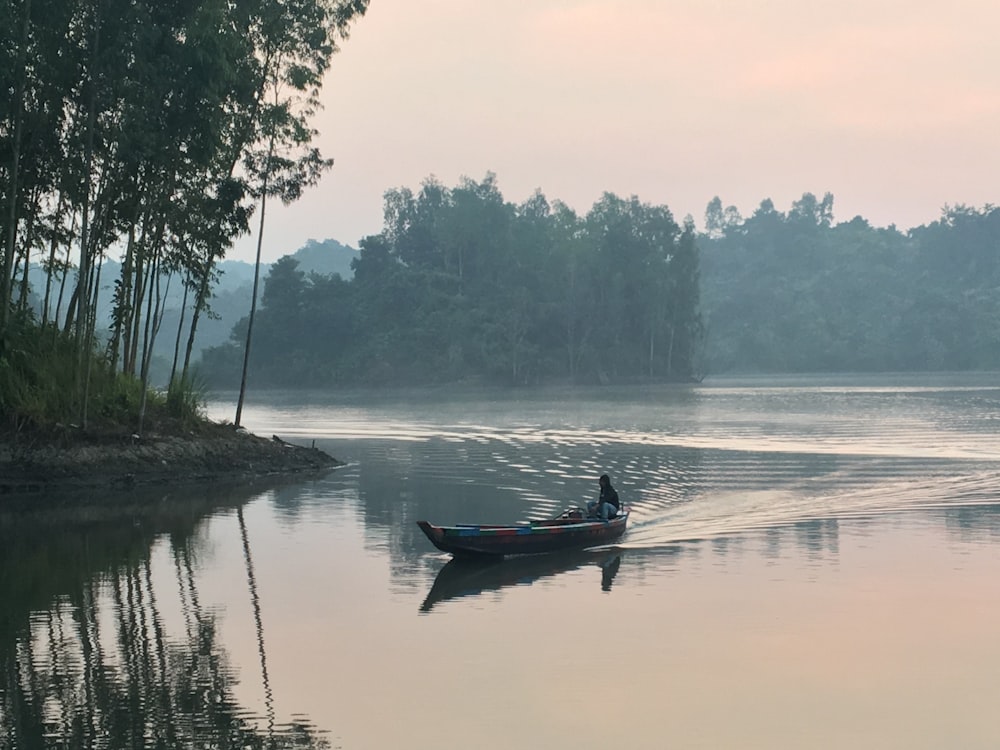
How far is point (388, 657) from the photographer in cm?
1548

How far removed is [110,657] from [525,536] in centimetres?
890

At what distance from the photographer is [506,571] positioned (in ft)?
72.4

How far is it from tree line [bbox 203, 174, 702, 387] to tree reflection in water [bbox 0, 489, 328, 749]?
392ft

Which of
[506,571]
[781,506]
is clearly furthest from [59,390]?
[781,506]

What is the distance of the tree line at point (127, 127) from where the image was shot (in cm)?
3244

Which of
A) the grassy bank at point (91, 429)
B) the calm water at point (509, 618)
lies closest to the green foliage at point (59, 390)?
the grassy bank at point (91, 429)

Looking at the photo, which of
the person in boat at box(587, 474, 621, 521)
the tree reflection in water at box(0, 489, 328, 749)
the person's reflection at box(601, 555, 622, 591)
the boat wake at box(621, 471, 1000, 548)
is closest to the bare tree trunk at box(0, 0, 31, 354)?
the tree reflection in water at box(0, 489, 328, 749)

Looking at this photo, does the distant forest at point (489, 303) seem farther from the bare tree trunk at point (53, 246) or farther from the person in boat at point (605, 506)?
the person in boat at point (605, 506)

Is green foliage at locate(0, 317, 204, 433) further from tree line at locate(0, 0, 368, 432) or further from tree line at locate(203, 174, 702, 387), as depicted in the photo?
tree line at locate(203, 174, 702, 387)

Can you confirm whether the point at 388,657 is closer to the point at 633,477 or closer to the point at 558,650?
the point at 558,650

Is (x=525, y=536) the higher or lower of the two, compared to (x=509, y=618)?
higher

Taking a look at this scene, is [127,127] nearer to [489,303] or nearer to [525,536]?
[525,536]

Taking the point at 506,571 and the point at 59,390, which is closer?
the point at 506,571

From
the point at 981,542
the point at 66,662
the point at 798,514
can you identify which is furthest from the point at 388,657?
the point at 798,514
